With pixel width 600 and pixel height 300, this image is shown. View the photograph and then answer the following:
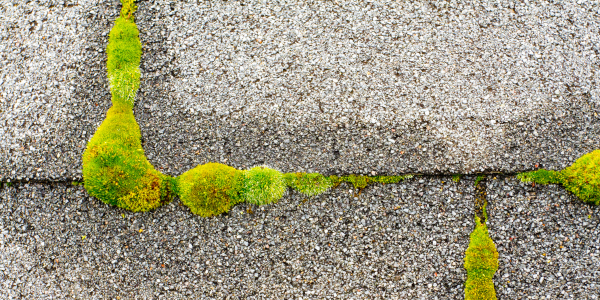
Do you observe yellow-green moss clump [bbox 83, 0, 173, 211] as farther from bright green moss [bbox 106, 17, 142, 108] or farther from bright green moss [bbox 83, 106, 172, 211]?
bright green moss [bbox 106, 17, 142, 108]

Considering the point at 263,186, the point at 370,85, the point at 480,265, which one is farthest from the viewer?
the point at 370,85

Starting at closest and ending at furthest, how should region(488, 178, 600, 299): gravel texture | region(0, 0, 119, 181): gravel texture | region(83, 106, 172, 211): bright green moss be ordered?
1. region(488, 178, 600, 299): gravel texture
2. region(83, 106, 172, 211): bright green moss
3. region(0, 0, 119, 181): gravel texture

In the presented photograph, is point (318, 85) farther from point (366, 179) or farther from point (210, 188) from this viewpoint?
point (210, 188)

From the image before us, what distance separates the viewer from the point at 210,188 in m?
3.15

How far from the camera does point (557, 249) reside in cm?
307

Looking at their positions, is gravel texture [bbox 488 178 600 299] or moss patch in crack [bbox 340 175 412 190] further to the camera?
moss patch in crack [bbox 340 175 412 190]

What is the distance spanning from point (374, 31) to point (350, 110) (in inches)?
34.9

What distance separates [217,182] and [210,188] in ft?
0.27

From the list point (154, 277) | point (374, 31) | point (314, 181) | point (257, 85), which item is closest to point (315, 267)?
point (314, 181)

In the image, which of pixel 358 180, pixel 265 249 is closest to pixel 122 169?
pixel 265 249

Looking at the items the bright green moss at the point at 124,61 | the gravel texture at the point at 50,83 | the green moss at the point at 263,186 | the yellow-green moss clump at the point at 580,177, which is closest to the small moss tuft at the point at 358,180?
the green moss at the point at 263,186

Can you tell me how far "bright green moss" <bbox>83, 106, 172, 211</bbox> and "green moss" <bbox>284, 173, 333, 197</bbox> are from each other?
1146mm

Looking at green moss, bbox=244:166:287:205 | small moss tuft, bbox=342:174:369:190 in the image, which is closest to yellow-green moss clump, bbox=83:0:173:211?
green moss, bbox=244:166:287:205

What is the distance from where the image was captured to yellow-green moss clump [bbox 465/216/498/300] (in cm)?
305
